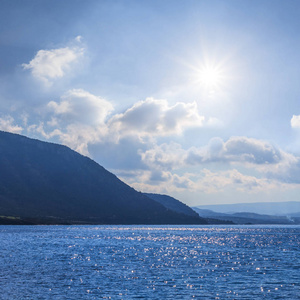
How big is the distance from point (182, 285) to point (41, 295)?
21666mm

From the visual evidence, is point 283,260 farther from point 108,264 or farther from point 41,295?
point 41,295

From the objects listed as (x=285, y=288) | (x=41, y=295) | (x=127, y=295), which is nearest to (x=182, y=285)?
(x=127, y=295)

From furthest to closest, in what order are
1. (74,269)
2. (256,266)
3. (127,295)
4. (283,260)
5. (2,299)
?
(283,260)
(256,266)
(74,269)
(127,295)
(2,299)

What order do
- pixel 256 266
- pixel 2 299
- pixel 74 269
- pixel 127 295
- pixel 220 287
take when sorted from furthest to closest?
pixel 256 266 → pixel 74 269 → pixel 220 287 → pixel 127 295 → pixel 2 299

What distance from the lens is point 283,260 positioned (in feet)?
334

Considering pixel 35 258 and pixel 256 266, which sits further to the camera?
pixel 35 258

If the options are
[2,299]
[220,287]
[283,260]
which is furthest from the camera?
[283,260]

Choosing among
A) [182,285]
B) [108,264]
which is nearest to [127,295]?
[182,285]

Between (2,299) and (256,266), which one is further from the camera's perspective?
(256,266)

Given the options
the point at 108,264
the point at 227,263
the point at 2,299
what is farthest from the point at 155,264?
the point at 2,299

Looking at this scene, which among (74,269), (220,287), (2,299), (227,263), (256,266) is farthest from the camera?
(227,263)

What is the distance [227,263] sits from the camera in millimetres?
94312

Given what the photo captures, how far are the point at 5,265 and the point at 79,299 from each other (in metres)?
39.0

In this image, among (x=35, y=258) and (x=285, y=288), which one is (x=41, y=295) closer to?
(x=285, y=288)
